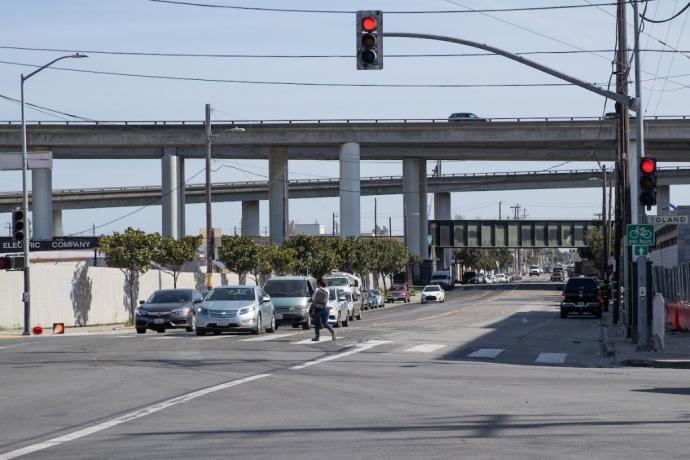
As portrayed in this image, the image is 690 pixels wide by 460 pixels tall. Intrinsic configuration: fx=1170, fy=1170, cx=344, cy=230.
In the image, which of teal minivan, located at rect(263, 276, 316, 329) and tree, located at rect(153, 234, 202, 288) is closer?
teal minivan, located at rect(263, 276, 316, 329)

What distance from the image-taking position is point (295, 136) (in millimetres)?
87312

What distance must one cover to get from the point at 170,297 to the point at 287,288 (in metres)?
4.06

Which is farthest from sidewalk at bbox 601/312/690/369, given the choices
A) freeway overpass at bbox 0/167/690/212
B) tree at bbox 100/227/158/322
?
freeway overpass at bbox 0/167/690/212

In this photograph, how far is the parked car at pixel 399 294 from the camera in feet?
317

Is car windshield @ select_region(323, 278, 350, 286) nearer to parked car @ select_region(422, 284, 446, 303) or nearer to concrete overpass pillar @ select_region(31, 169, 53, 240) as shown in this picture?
parked car @ select_region(422, 284, 446, 303)

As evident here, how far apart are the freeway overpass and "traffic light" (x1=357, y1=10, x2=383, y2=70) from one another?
97086mm

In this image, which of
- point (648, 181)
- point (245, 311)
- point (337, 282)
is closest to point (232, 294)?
point (245, 311)

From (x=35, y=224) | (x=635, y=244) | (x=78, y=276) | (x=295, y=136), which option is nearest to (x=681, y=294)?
(x=635, y=244)

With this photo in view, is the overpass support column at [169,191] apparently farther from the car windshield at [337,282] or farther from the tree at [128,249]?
the tree at [128,249]

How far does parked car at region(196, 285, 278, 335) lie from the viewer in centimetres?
3372

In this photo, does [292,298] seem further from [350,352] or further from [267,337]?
[350,352]

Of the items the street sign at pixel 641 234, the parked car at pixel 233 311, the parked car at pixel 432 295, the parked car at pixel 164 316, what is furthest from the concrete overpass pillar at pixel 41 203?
the street sign at pixel 641 234

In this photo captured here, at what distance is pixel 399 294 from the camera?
9675cm

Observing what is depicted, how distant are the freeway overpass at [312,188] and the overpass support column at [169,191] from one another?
3225cm
